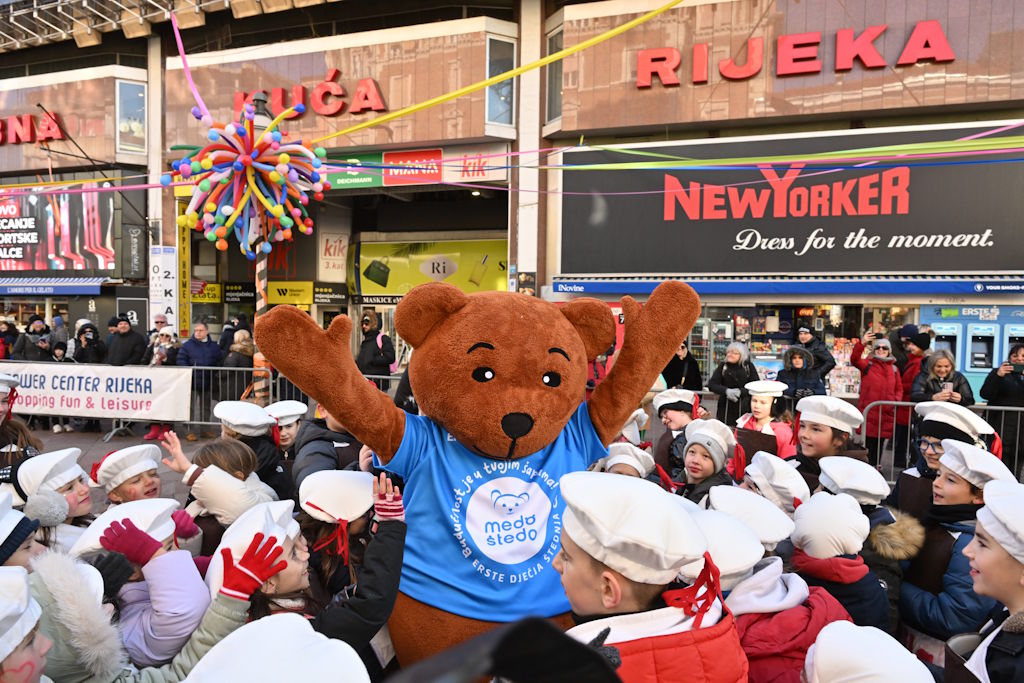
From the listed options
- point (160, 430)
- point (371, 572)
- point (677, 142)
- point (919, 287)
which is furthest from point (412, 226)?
point (371, 572)

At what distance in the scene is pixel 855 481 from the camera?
3088 mm

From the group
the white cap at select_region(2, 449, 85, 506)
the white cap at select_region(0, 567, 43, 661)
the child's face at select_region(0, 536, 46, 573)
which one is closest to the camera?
the white cap at select_region(0, 567, 43, 661)

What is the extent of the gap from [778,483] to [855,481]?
0.35 metres

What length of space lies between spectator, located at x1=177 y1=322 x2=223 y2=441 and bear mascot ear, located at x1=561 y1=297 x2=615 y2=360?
302 inches

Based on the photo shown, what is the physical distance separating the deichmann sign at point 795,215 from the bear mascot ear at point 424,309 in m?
10.5

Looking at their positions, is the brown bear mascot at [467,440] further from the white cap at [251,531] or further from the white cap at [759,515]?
the white cap at [759,515]

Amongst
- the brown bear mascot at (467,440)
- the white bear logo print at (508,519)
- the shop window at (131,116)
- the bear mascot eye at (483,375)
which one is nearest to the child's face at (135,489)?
the brown bear mascot at (467,440)

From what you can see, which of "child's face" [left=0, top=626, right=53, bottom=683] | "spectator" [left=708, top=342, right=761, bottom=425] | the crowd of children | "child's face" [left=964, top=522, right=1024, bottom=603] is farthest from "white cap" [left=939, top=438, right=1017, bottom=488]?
"spectator" [left=708, top=342, right=761, bottom=425]

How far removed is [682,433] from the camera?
Result: 4902mm

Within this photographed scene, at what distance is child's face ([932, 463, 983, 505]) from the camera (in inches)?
121

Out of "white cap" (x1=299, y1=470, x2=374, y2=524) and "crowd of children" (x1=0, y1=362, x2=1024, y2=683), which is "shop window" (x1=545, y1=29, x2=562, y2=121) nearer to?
"crowd of children" (x1=0, y1=362, x2=1024, y2=683)

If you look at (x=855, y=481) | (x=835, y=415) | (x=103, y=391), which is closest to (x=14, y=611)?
(x=855, y=481)

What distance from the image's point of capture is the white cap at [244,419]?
13.3 feet

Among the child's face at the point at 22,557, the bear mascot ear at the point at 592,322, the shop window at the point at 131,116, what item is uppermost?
the shop window at the point at 131,116
